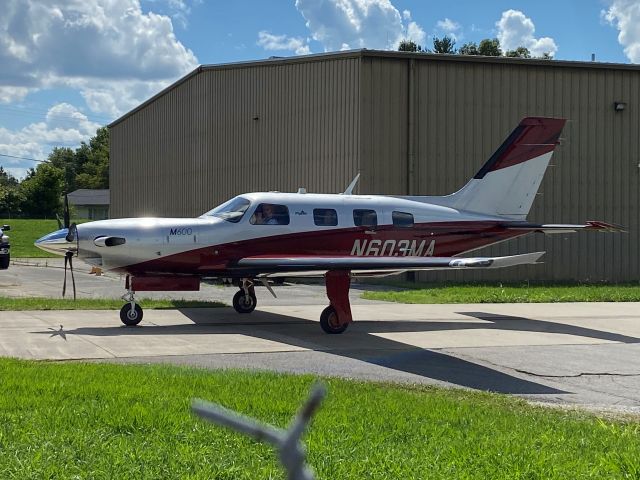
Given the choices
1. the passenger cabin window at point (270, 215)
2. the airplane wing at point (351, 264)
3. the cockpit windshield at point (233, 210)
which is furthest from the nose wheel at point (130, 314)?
the passenger cabin window at point (270, 215)

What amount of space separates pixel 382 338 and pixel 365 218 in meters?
3.26

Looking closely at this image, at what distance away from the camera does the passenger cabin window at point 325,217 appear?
1602cm

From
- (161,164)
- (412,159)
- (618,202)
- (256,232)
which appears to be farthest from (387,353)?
(161,164)

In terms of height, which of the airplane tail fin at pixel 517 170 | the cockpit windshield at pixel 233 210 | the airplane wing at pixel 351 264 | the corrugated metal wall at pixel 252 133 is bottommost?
the airplane wing at pixel 351 264

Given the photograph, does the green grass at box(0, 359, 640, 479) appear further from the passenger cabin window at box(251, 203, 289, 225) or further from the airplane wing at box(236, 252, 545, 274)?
the passenger cabin window at box(251, 203, 289, 225)

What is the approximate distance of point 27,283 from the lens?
26.0 m

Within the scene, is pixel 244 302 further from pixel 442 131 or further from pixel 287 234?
pixel 442 131

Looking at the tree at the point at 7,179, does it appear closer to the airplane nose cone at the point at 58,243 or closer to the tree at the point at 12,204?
the tree at the point at 12,204

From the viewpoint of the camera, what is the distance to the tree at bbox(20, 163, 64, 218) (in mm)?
92875

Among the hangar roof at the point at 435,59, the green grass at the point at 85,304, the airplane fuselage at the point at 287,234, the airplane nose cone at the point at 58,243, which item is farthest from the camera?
the hangar roof at the point at 435,59

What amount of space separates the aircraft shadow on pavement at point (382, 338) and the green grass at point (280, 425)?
4.77 feet

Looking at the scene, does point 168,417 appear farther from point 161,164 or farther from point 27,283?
point 161,164

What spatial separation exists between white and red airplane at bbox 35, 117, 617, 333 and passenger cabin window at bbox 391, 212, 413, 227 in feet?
0.08

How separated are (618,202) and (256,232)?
19.3m
